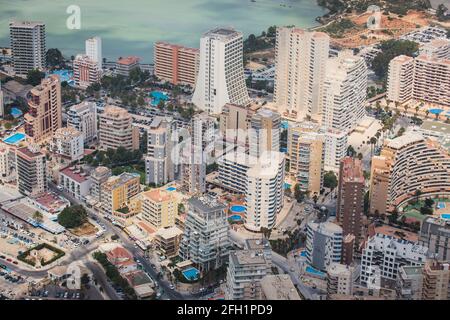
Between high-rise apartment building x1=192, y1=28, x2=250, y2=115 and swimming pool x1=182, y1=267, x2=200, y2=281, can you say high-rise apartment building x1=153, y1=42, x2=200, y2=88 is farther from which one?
swimming pool x1=182, y1=267, x2=200, y2=281

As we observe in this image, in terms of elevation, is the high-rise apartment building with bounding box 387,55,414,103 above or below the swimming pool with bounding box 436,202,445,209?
above

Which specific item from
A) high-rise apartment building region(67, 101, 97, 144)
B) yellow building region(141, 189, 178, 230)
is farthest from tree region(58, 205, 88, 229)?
high-rise apartment building region(67, 101, 97, 144)

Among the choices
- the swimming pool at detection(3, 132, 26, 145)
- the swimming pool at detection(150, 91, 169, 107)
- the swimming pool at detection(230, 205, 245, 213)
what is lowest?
the swimming pool at detection(230, 205, 245, 213)

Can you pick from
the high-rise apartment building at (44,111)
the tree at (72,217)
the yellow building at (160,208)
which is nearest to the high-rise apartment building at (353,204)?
the yellow building at (160,208)

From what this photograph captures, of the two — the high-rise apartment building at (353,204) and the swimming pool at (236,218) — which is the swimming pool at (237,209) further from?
the high-rise apartment building at (353,204)
